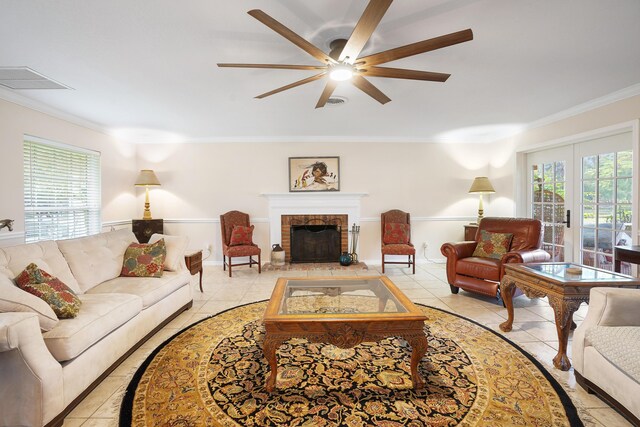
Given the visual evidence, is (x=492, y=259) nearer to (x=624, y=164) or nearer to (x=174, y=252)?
(x=624, y=164)

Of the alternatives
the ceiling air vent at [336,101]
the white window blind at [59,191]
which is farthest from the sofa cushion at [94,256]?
the ceiling air vent at [336,101]

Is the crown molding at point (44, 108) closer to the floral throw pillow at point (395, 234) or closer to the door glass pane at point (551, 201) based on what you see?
the floral throw pillow at point (395, 234)

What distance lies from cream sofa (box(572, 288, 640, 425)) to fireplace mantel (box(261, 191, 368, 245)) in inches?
158

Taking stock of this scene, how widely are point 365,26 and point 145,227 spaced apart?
513 cm

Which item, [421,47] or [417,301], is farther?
[417,301]

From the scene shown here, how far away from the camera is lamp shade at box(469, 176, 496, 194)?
530 centimetres

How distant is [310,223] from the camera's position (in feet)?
18.7

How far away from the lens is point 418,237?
5902 mm

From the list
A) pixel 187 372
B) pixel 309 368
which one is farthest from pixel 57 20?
pixel 309 368

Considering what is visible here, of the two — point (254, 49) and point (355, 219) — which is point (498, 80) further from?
point (355, 219)

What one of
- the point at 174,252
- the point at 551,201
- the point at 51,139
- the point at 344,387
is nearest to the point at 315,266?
the point at 174,252

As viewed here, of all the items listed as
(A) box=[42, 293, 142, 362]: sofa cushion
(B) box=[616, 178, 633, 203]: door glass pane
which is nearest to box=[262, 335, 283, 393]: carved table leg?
(A) box=[42, 293, 142, 362]: sofa cushion

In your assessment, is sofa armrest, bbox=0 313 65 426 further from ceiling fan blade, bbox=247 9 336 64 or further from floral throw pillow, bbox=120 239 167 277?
ceiling fan blade, bbox=247 9 336 64

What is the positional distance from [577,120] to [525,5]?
3.06 meters
